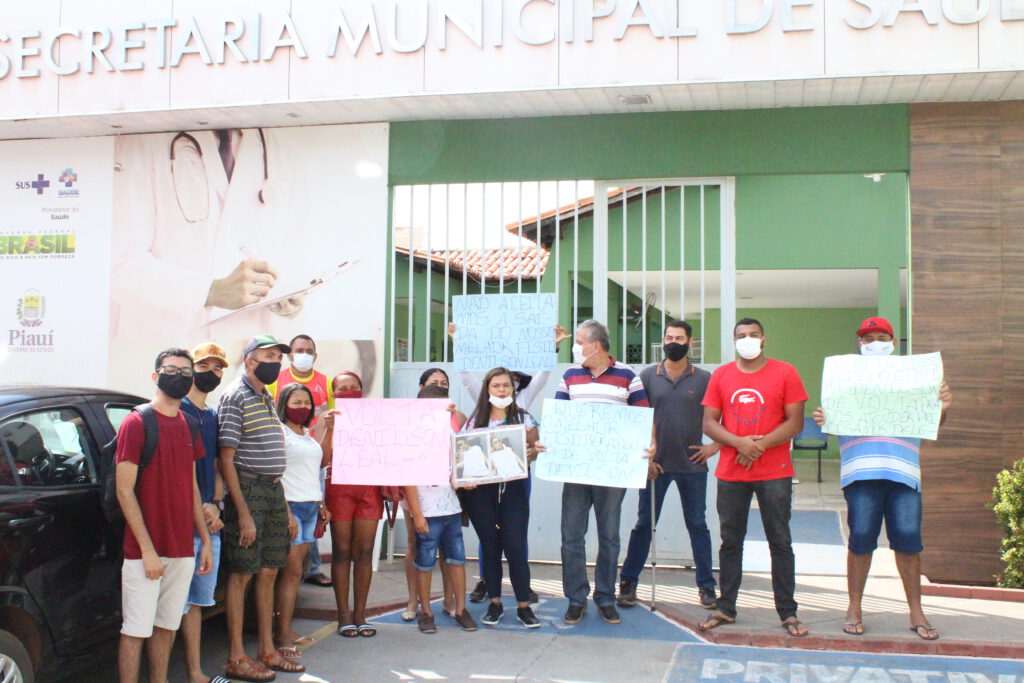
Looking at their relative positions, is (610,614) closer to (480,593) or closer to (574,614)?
(574,614)

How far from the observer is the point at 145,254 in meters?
8.75

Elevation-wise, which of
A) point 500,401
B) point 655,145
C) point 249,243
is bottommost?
point 500,401

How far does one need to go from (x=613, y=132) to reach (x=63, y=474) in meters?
5.19

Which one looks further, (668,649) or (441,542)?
(441,542)

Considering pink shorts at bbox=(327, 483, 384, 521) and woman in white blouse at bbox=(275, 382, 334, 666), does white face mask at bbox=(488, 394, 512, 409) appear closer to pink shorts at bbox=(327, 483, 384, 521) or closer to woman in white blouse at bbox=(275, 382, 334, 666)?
pink shorts at bbox=(327, 483, 384, 521)

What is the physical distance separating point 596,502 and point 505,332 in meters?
1.49

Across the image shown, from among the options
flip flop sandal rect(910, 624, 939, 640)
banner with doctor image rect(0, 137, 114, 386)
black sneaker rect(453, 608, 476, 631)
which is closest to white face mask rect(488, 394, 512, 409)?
black sneaker rect(453, 608, 476, 631)

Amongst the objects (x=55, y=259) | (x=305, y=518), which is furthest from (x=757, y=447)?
(x=55, y=259)

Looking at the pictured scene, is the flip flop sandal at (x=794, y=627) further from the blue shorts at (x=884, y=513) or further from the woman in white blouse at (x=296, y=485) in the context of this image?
the woman in white blouse at (x=296, y=485)

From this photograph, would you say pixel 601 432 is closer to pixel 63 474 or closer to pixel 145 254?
pixel 63 474

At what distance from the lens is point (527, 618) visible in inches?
247

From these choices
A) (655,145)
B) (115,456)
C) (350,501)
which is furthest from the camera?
(655,145)

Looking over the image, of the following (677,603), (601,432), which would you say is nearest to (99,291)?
(601,432)

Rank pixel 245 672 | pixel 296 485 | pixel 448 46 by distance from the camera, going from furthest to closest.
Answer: pixel 448 46, pixel 296 485, pixel 245 672
